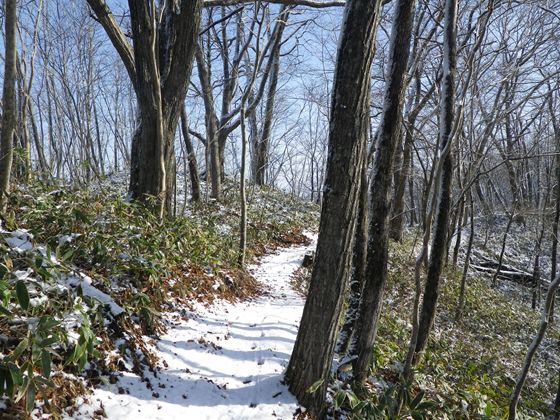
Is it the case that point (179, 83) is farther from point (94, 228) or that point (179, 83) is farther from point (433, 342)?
point (433, 342)

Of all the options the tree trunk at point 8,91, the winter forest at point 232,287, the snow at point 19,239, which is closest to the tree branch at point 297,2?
the winter forest at point 232,287

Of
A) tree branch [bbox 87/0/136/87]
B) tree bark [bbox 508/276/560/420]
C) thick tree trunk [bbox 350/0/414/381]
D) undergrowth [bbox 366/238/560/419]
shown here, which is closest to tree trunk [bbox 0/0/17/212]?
tree branch [bbox 87/0/136/87]

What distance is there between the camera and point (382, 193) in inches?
144

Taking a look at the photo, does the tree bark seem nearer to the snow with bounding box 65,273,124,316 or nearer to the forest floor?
the forest floor

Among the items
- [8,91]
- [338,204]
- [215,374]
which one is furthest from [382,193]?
[8,91]

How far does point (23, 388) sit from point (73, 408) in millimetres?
492

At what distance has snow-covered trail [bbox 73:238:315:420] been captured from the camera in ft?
8.80

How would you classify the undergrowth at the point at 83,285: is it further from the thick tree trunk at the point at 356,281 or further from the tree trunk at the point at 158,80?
the thick tree trunk at the point at 356,281

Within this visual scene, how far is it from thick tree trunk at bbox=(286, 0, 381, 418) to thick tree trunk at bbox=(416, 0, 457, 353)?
6.82 ft

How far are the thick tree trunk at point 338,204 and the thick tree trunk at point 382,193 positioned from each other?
71cm

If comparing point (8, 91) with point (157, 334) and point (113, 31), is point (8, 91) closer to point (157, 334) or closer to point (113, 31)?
point (113, 31)

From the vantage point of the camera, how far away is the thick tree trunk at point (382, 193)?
3.58 metres

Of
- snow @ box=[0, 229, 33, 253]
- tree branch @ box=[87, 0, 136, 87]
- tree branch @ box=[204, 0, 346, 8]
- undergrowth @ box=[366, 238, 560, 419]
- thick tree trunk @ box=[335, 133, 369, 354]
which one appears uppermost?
tree branch @ box=[204, 0, 346, 8]

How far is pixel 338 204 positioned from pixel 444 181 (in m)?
2.65
